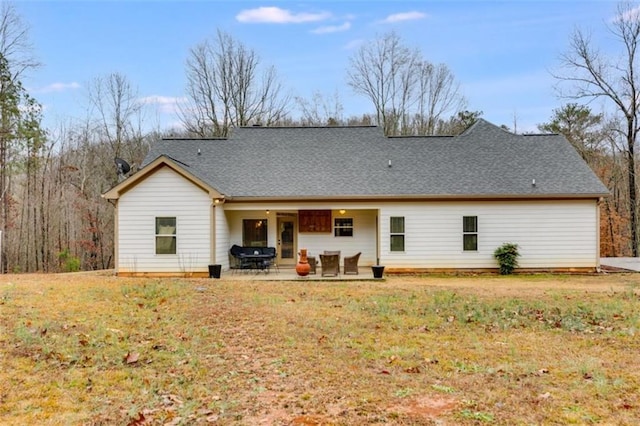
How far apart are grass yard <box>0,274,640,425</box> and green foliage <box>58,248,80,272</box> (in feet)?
40.1

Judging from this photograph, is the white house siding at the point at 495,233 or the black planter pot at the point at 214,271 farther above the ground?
the white house siding at the point at 495,233

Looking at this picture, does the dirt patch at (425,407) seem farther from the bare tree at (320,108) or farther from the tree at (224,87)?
the bare tree at (320,108)

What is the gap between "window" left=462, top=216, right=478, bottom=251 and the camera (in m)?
15.6

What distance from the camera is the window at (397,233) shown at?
51.4 ft

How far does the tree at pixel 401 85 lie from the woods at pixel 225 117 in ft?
0.23

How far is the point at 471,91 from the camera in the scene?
30609 millimetres

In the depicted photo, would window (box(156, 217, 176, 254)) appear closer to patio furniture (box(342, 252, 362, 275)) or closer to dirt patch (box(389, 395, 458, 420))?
patio furniture (box(342, 252, 362, 275))

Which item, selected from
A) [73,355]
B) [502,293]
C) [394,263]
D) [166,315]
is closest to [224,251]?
[394,263]

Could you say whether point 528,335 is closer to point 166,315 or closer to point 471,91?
point 166,315

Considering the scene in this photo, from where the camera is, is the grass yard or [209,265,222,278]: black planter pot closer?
the grass yard

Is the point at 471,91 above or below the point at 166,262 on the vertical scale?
above

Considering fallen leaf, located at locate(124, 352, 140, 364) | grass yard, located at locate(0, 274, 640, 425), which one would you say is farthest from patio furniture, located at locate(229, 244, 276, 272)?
fallen leaf, located at locate(124, 352, 140, 364)

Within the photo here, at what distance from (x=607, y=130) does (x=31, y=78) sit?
105 ft

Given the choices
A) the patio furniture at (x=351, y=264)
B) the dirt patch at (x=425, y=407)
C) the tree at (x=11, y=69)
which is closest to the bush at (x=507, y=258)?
the patio furniture at (x=351, y=264)
